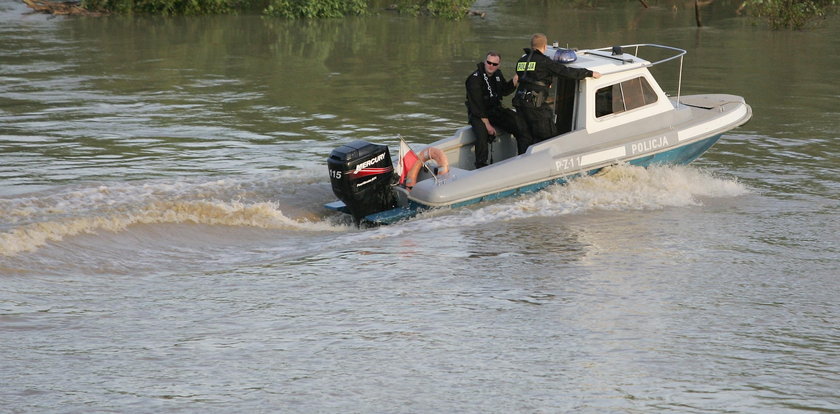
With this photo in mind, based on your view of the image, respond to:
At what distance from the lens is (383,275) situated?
862cm

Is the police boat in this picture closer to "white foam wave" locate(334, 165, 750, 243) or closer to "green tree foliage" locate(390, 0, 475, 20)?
"white foam wave" locate(334, 165, 750, 243)

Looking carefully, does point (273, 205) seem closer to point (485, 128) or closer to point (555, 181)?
point (485, 128)

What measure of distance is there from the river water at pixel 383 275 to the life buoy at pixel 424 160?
1.56 feet

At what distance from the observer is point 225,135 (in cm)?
1490

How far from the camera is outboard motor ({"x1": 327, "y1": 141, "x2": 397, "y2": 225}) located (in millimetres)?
9883

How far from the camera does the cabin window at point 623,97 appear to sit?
36.6 feet

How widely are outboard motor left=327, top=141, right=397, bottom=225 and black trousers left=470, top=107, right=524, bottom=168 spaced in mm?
1233

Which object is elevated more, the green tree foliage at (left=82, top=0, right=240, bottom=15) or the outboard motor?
the green tree foliage at (left=82, top=0, right=240, bottom=15)

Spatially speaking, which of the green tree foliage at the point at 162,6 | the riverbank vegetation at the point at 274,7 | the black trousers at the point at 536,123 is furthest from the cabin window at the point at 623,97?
the green tree foliage at the point at 162,6

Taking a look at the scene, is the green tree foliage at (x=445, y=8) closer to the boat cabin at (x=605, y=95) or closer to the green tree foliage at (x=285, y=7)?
the green tree foliage at (x=285, y=7)

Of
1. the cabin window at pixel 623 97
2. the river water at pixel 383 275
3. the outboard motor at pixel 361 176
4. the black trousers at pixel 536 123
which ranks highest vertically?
the cabin window at pixel 623 97

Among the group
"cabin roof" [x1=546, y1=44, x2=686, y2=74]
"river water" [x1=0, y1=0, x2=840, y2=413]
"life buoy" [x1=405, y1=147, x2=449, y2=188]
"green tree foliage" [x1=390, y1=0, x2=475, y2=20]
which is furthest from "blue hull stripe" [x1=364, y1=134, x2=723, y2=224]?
"green tree foliage" [x1=390, y1=0, x2=475, y2=20]

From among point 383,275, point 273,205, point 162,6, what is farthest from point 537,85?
point 162,6

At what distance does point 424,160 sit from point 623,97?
2.42 metres
